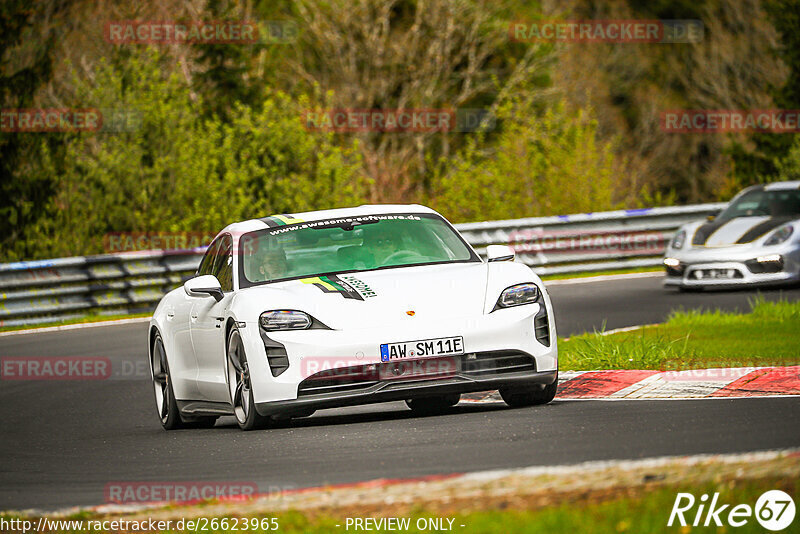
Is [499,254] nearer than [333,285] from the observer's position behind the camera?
No

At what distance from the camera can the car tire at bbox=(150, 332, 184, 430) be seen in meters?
10.4

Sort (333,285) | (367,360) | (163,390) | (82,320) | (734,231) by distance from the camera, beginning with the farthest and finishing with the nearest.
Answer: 1. (82,320)
2. (734,231)
3. (163,390)
4. (333,285)
5. (367,360)

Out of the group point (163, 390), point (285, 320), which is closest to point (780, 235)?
point (163, 390)

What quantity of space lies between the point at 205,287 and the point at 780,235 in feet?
33.3

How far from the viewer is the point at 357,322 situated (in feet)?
27.9

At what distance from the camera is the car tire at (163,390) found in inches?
410

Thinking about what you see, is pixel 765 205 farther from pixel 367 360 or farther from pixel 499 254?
pixel 367 360

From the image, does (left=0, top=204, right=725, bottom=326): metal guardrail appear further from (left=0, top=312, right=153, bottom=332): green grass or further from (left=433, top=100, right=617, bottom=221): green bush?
(left=433, top=100, right=617, bottom=221): green bush

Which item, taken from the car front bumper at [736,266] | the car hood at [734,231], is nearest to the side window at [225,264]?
the car front bumper at [736,266]

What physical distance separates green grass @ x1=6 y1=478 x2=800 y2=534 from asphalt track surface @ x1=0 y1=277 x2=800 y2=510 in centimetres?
106

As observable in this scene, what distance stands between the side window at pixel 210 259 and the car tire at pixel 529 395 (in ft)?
8.19

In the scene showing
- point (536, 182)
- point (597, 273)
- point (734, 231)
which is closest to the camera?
point (734, 231)

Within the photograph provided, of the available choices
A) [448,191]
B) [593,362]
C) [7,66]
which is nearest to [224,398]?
[593,362]

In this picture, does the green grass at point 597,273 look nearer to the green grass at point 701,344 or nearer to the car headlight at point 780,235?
the car headlight at point 780,235
